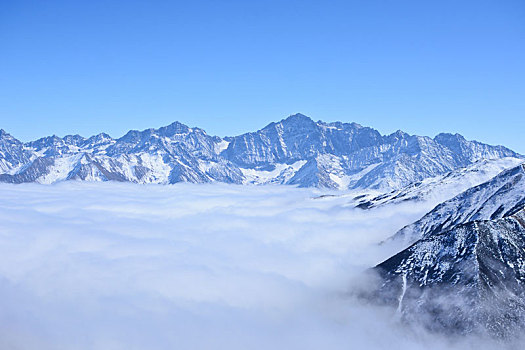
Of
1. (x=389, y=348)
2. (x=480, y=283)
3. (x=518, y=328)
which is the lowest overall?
(x=389, y=348)

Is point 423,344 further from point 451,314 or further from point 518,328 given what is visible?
point 518,328

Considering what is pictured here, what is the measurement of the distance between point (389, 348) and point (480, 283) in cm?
4921

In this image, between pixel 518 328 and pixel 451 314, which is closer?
pixel 518 328

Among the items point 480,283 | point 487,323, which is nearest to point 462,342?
point 487,323

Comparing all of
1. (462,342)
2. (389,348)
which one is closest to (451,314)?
(462,342)

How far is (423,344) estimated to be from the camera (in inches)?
7589

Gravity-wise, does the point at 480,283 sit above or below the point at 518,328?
above

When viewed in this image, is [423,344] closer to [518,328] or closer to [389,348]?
[389,348]

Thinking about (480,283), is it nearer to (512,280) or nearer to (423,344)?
(512,280)

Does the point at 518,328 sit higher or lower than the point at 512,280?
lower

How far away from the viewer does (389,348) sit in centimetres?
19625

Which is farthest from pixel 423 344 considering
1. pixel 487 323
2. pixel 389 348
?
pixel 487 323

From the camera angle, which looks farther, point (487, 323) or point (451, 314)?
point (451, 314)

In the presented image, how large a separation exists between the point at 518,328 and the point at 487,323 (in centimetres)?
1172
